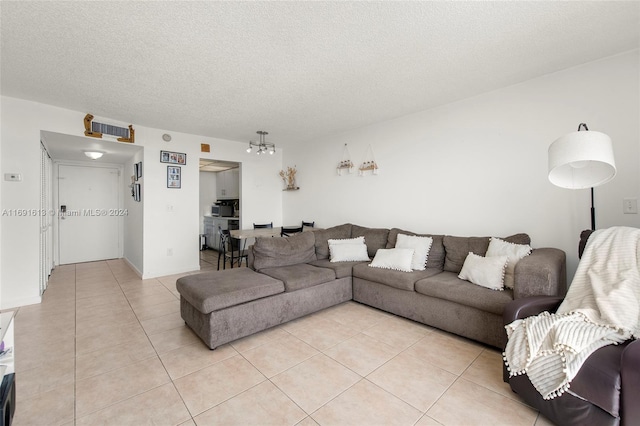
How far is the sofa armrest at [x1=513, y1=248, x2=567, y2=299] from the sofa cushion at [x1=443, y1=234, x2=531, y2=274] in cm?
65

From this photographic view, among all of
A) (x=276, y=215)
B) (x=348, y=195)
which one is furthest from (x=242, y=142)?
(x=348, y=195)

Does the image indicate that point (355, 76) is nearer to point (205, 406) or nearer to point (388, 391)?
point (388, 391)

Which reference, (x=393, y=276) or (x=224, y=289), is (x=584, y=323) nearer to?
(x=393, y=276)

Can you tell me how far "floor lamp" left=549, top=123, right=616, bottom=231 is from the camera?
1.76 meters

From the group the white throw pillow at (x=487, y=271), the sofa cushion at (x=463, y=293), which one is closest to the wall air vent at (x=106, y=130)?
the sofa cushion at (x=463, y=293)

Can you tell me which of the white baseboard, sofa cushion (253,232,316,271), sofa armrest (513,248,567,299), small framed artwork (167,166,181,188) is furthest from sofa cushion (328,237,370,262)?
the white baseboard

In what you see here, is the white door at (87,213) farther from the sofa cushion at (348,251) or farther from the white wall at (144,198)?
the sofa cushion at (348,251)

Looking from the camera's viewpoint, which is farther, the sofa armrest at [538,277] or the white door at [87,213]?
the white door at [87,213]

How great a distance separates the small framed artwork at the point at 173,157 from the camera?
4535mm

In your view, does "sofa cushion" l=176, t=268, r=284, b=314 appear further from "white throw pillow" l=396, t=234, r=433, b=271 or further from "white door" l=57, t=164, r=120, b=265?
"white door" l=57, t=164, r=120, b=265

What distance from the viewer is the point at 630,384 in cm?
123

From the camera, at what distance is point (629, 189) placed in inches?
92.7

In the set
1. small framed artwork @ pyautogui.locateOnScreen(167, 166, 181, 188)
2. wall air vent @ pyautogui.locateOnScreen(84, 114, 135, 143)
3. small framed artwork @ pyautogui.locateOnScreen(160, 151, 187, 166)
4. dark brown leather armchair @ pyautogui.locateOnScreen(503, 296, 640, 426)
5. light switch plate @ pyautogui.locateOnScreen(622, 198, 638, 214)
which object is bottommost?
dark brown leather armchair @ pyautogui.locateOnScreen(503, 296, 640, 426)

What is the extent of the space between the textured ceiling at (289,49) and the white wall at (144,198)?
14.1 inches
